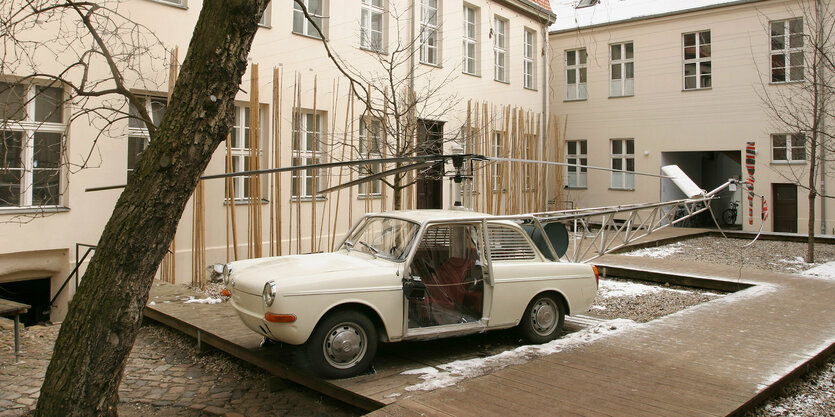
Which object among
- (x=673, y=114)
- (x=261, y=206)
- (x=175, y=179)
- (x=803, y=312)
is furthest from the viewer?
(x=673, y=114)

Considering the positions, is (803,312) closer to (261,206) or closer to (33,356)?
(261,206)

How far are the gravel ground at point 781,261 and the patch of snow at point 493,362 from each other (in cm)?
180

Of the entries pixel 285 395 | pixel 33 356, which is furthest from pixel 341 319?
pixel 33 356

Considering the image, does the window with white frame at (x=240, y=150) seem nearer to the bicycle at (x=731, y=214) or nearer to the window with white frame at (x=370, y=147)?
the window with white frame at (x=370, y=147)

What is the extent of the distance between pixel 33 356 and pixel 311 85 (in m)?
6.68

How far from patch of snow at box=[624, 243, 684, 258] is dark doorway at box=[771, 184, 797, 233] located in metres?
4.70

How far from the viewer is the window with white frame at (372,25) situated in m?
13.0

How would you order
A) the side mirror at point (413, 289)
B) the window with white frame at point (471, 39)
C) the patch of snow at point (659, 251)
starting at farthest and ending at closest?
the window with white frame at point (471, 39)
the patch of snow at point (659, 251)
the side mirror at point (413, 289)

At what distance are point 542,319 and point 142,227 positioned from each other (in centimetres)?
433

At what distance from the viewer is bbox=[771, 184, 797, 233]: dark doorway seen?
59.7ft

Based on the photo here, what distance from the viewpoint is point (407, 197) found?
13.0 m

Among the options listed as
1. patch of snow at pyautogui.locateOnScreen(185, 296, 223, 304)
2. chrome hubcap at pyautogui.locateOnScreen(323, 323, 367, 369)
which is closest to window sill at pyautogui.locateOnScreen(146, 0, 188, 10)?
patch of snow at pyautogui.locateOnScreen(185, 296, 223, 304)

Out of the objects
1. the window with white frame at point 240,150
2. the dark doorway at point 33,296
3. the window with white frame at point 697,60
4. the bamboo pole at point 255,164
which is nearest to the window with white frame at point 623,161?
the window with white frame at point 697,60

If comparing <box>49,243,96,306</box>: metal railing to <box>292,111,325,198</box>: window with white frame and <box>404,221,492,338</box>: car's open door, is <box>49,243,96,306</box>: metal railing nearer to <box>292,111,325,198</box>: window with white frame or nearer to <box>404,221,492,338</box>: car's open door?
<box>292,111,325,198</box>: window with white frame
